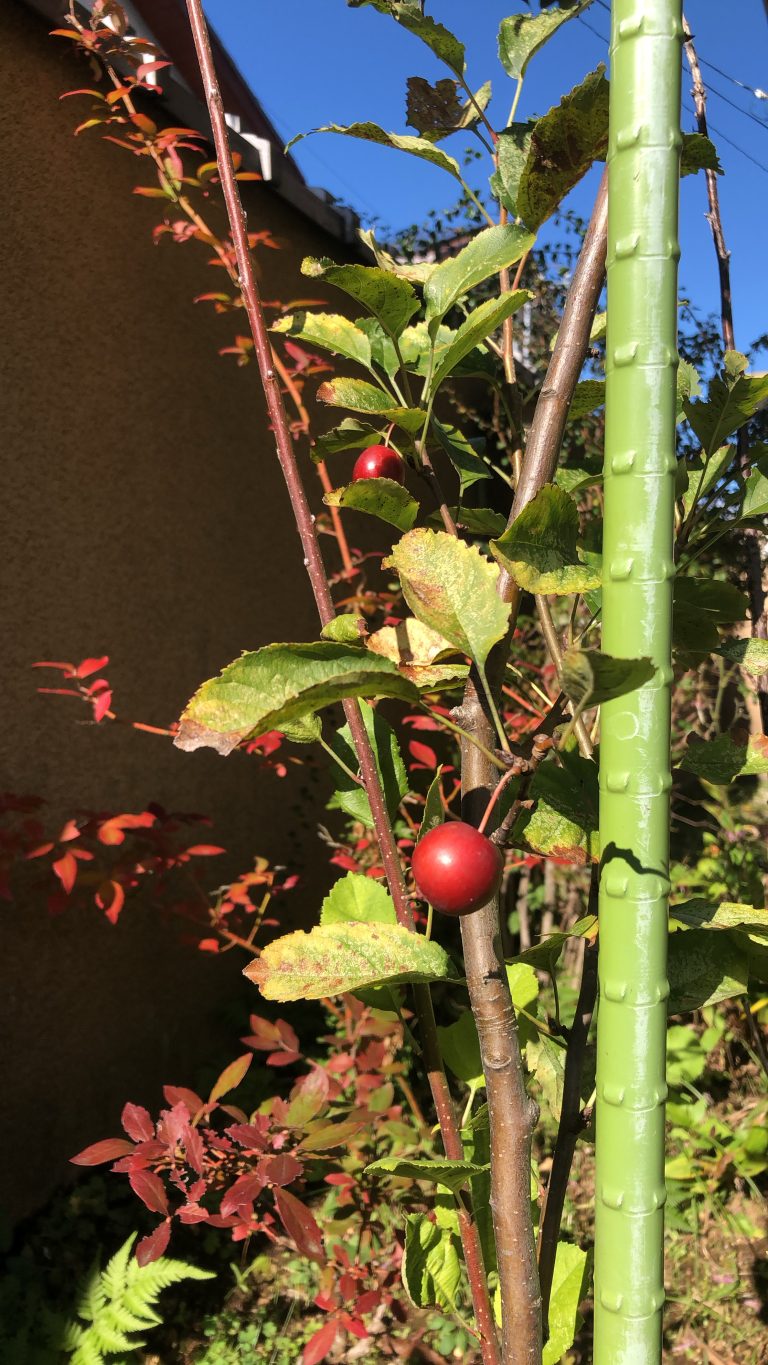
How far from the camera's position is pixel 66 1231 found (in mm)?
2342

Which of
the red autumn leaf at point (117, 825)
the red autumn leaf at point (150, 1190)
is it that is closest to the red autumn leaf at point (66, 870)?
the red autumn leaf at point (117, 825)

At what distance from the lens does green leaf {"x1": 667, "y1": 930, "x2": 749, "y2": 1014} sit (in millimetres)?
740

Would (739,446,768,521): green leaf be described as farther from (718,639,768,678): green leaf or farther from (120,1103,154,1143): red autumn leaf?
(120,1103,154,1143): red autumn leaf

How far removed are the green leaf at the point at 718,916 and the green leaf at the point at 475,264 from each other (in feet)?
1.63

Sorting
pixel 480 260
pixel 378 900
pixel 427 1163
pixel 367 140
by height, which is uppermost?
pixel 367 140

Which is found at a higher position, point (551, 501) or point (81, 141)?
point (81, 141)

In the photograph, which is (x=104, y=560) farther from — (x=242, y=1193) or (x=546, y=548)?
(x=546, y=548)

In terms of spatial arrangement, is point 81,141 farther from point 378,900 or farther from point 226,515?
point 378,900

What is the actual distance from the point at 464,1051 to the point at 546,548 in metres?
0.71

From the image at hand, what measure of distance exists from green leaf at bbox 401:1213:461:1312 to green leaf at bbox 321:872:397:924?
29 cm

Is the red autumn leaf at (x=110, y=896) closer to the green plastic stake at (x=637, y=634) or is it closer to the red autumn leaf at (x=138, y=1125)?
the red autumn leaf at (x=138, y=1125)

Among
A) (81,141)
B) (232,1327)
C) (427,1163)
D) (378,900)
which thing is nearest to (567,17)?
(378,900)

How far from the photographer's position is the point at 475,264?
0.73 metres

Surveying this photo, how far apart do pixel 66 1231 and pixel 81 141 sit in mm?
2833
